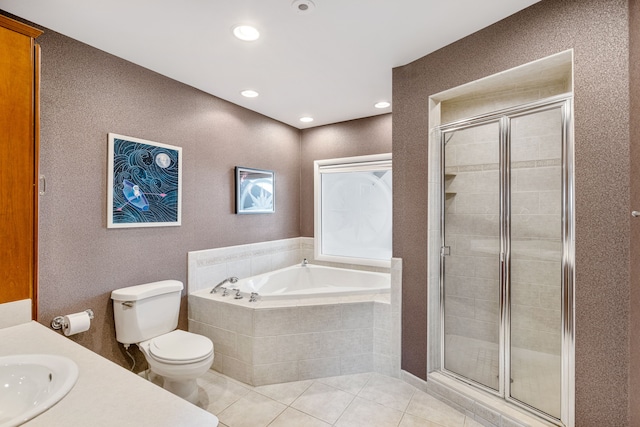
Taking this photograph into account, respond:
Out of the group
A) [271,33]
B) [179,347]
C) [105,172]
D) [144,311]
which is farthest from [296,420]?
[271,33]

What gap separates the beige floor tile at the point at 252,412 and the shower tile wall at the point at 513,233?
1389 mm

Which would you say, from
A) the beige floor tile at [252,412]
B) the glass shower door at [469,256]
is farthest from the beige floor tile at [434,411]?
the beige floor tile at [252,412]

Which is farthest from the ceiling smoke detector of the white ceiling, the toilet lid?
the toilet lid

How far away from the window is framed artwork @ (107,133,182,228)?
5.87ft

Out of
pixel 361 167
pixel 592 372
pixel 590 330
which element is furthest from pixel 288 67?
pixel 592 372

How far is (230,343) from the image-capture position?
2.47m

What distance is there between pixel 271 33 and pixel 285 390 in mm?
2452

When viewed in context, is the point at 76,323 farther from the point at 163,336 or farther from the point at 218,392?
the point at 218,392

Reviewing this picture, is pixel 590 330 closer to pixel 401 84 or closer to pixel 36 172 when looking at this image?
pixel 401 84

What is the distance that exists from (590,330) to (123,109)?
10.3ft

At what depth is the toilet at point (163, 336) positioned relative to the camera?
1943 millimetres

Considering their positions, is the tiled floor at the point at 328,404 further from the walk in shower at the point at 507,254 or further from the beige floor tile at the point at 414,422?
the walk in shower at the point at 507,254

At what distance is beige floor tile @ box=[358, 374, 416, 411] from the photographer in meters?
2.14

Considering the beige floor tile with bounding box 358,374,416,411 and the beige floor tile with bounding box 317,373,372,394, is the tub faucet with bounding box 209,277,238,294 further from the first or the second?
the beige floor tile with bounding box 358,374,416,411
